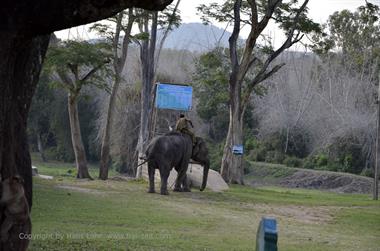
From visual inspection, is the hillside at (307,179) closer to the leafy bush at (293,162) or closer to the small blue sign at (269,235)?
the leafy bush at (293,162)

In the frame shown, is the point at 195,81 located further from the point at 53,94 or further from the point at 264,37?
the point at 264,37

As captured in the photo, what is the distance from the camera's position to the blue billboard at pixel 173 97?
30.0 metres

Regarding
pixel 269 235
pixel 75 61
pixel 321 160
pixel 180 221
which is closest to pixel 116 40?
pixel 75 61

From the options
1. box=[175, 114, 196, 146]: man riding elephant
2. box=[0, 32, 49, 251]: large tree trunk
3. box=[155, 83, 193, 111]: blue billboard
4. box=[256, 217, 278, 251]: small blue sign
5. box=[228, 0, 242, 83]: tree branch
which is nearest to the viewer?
box=[256, 217, 278, 251]: small blue sign

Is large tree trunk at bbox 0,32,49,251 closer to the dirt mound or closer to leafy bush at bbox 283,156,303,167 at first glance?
the dirt mound

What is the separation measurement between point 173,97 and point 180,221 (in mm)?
15298

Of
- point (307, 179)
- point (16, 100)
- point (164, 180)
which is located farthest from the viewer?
point (307, 179)

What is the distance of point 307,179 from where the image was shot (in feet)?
134

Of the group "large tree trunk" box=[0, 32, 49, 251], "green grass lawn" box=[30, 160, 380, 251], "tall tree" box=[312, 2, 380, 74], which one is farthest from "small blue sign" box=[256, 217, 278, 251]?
"tall tree" box=[312, 2, 380, 74]

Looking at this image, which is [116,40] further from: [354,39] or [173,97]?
[354,39]

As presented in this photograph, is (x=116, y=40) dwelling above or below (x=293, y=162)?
above

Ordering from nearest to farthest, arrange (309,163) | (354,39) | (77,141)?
(77,141)
(309,163)
(354,39)

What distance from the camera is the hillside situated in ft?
128

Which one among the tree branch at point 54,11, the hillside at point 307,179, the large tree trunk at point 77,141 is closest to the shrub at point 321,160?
the hillside at point 307,179
